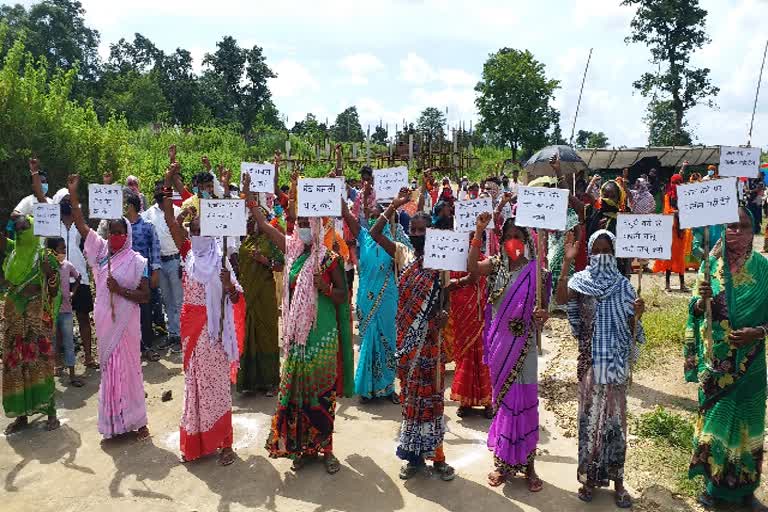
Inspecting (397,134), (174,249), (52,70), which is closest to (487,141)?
(397,134)

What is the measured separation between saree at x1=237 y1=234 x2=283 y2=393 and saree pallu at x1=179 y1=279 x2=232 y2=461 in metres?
1.32

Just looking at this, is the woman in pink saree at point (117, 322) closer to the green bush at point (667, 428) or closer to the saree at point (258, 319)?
the saree at point (258, 319)

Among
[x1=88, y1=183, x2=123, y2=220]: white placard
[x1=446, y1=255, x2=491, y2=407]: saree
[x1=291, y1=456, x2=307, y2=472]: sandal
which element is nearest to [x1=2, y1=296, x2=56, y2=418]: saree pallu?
[x1=88, y1=183, x2=123, y2=220]: white placard

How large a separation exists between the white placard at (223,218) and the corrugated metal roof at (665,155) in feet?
60.2

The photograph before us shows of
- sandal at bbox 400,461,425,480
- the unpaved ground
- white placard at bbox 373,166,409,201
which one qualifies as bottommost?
the unpaved ground

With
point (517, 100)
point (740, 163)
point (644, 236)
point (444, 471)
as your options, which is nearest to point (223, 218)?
point (444, 471)

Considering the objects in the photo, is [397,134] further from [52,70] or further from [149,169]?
[52,70]

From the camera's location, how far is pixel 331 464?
16.1 ft

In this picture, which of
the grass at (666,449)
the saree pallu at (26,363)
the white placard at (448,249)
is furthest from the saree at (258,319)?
the grass at (666,449)

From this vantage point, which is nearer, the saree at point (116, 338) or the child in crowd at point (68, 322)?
the saree at point (116, 338)

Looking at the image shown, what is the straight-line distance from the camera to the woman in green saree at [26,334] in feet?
18.7

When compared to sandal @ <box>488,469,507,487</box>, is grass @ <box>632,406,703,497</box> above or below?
above

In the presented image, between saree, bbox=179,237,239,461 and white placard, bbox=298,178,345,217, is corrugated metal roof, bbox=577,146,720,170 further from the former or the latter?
saree, bbox=179,237,239,461

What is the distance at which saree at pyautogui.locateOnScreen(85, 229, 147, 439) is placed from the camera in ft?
17.6
